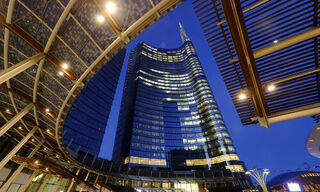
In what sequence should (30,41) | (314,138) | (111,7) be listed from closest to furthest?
1. (111,7)
2. (30,41)
3. (314,138)

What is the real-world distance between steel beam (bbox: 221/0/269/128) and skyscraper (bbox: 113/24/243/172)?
64.3 meters

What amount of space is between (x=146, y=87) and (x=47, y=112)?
78.6 m

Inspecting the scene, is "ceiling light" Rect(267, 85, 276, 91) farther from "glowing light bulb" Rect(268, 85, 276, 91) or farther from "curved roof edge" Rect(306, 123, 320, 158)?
"curved roof edge" Rect(306, 123, 320, 158)

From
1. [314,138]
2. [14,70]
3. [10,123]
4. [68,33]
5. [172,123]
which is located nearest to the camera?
[14,70]

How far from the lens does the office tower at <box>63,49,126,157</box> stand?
5762cm

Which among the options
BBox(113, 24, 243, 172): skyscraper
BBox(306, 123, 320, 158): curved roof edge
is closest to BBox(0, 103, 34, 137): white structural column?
BBox(306, 123, 320, 158): curved roof edge

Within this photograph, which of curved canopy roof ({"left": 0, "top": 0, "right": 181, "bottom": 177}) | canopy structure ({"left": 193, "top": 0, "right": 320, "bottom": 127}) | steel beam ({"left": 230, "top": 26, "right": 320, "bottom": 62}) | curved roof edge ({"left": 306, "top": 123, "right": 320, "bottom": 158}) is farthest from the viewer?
curved roof edge ({"left": 306, "top": 123, "right": 320, "bottom": 158})

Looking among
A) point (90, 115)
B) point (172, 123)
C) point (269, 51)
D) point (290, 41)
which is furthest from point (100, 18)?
point (172, 123)

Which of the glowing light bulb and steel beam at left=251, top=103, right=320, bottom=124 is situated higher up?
the glowing light bulb

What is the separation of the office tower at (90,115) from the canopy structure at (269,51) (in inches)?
2297

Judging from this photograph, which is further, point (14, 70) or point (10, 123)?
point (10, 123)

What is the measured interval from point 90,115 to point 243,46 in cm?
7414

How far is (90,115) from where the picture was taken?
6744 centimetres

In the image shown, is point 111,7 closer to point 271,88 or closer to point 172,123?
point 271,88
